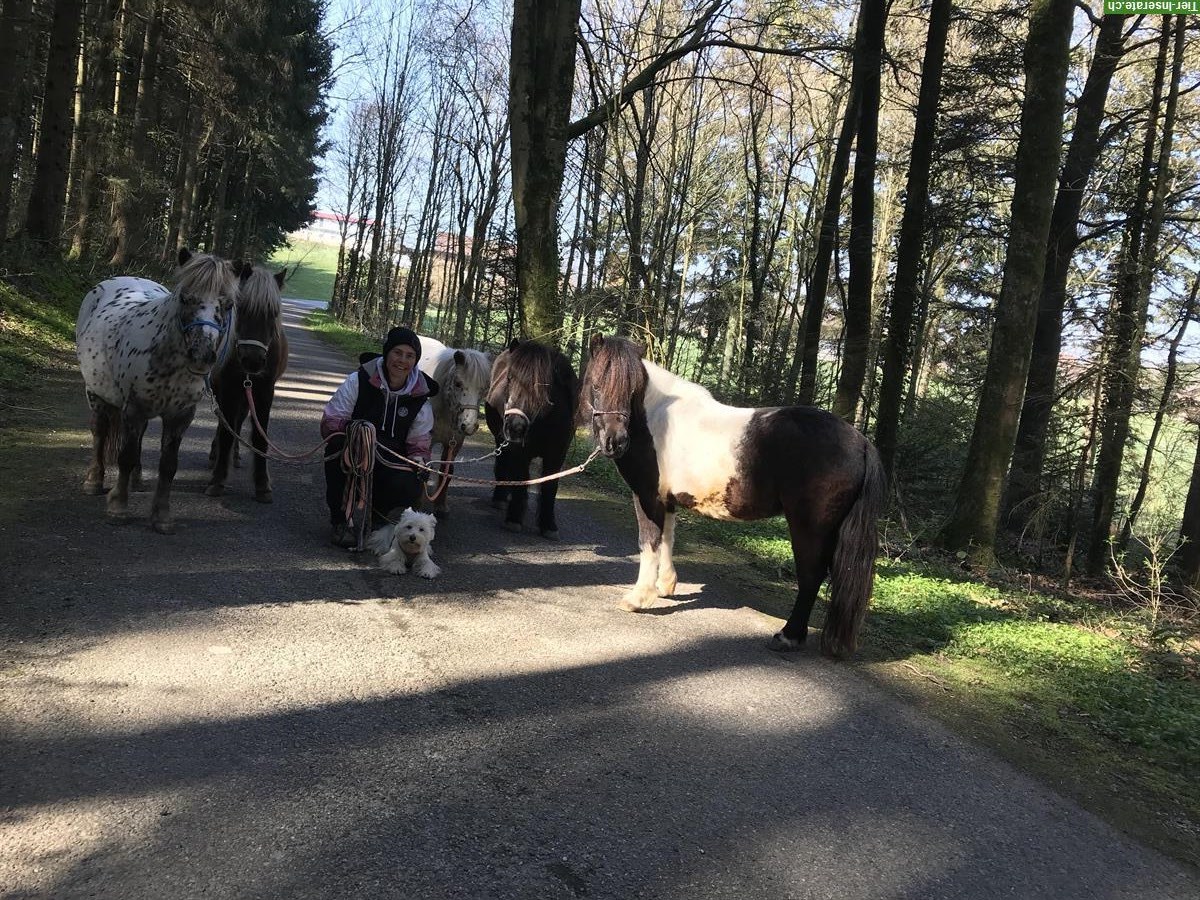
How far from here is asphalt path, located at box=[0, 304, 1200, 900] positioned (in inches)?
97.3

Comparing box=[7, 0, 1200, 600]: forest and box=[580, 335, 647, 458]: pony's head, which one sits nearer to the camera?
box=[580, 335, 647, 458]: pony's head

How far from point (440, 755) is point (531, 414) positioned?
3.69 metres

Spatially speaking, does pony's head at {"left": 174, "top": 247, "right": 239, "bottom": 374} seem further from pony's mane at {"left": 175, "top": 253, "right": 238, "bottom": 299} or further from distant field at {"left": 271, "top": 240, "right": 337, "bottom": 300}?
distant field at {"left": 271, "top": 240, "right": 337, "bottom": 300}

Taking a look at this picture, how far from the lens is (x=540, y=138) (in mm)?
10578

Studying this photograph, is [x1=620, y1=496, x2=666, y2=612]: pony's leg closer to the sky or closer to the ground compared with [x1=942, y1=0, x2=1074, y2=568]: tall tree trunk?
closer to the ground

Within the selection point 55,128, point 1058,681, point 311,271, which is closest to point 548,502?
point 1058,681

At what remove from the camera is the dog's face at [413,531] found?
5379 millimetres

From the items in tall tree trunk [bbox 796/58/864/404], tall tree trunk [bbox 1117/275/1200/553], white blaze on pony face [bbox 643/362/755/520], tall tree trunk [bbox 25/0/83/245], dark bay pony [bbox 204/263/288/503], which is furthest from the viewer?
tall tree trunk [bbox 25/0/83/245]

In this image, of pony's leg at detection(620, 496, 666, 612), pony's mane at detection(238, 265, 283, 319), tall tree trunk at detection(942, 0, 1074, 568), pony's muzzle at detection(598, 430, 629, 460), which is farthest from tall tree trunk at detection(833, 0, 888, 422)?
pony's mane at detection(238, 265, 283, 319)

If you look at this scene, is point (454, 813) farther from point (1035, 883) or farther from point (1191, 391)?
point (1191, 391)

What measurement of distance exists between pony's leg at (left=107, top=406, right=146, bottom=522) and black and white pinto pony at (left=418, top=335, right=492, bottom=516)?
2338mm

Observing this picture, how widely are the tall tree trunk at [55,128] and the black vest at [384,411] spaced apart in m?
13.7

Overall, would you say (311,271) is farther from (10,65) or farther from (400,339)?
(400,339)

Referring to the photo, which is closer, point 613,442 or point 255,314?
point 613,442
